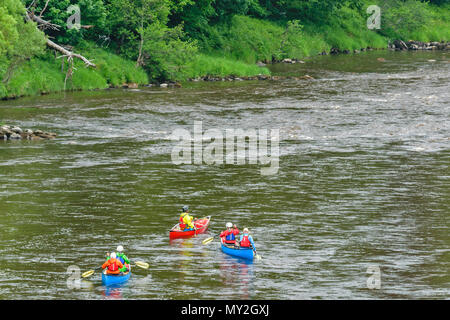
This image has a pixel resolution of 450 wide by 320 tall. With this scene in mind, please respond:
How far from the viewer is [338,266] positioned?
28734 millimetres

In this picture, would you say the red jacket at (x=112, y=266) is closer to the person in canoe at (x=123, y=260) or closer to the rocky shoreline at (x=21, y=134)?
the person in canoe at (x=123, y=260)

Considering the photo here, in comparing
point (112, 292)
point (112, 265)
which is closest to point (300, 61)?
point (112, 265)

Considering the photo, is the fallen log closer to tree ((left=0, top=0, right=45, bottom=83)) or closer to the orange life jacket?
tree ((left=0, top=0, right=45, bottom=83))

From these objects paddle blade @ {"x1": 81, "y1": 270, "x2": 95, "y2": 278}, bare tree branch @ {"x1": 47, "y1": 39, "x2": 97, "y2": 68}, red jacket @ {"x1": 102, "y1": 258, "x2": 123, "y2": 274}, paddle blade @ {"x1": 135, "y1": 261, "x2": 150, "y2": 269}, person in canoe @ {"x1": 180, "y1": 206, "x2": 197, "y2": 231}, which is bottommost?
paddle blade @ {"x1": 81, "y1": 270, "x2": 95, "y2": 278}

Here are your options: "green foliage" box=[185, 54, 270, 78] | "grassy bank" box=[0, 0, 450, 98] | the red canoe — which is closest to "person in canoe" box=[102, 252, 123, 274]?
the red canoe

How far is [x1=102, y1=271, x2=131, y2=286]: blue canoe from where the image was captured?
2717 centimetres

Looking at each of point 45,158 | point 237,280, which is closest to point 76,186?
point 45,158

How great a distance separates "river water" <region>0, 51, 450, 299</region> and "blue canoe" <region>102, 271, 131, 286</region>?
9.5 inches

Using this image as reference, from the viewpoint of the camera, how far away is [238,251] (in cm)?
2989

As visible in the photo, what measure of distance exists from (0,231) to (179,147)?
53.0 feet

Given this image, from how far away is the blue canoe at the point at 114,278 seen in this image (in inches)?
1070

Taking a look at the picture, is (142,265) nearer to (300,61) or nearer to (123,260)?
(123,260)

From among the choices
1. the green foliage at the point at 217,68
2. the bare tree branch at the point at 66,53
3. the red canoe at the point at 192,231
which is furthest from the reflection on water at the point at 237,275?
the green foliage at the point at 217,68
